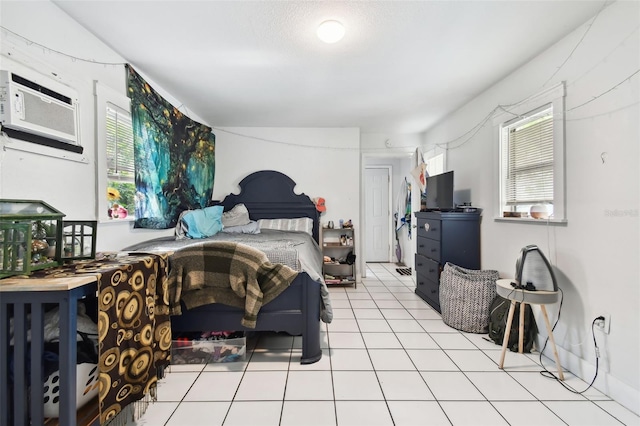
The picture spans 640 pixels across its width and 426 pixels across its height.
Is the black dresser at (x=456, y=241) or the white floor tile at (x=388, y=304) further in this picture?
the white floor tile at (x=388, y=304)

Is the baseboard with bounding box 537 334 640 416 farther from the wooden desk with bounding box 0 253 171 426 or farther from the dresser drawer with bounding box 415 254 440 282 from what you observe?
the wooden desk with bounding box 0 253 171 426

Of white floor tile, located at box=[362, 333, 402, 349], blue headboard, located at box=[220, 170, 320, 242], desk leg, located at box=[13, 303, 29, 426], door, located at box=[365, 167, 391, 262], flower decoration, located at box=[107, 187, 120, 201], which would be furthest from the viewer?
door, located at box=[365, 167, 391, 262]

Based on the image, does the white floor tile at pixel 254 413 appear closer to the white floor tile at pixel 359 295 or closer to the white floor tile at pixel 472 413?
the white floor tile at pixel 472 413

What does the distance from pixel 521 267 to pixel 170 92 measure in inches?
146

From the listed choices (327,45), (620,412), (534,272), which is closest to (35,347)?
(327,45)

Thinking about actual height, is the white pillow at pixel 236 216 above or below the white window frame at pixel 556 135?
below

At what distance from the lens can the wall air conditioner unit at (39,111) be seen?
4.61 feet

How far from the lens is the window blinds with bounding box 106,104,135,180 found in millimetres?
2115

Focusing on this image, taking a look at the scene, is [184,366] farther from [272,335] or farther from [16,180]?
[16,180]

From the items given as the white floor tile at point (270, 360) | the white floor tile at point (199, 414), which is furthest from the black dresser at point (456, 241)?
the white floor tile at point (199, 414)

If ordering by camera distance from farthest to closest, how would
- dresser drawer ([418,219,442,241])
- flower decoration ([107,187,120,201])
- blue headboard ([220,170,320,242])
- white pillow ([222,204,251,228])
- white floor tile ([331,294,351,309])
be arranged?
blue headboard ([220,170,320,242]) → white pillow ([222,204,251,228]) → white floor tile ([331,294,351,309]) → dresser drawer ([418,219,442,241]) → flower decoration ([107,187,120,201])

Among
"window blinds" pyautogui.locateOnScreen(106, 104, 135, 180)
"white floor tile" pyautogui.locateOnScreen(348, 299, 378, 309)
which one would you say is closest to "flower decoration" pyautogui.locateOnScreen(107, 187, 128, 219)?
"window blinds" pyautogui.locateOnScreen(106, 104, 135, 180)

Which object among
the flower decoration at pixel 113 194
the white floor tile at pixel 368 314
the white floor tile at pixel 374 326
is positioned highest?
the flower decoration at pixel 113 194

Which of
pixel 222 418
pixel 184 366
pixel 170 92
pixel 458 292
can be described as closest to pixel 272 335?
pixel 184 366
